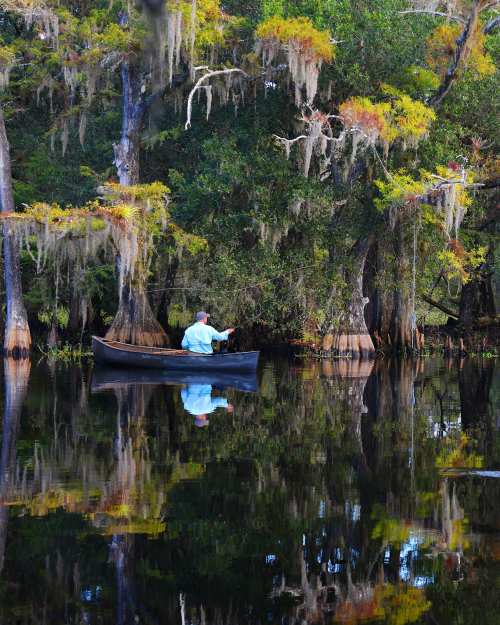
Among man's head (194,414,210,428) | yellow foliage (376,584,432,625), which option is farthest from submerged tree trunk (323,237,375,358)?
yellow foliage (376,584,432,625)

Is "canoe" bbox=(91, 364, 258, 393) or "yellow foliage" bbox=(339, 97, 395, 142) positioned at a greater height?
"yellow foliage" bbox=(339, 97, 395, 142)

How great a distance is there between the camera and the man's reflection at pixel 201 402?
11.8 m

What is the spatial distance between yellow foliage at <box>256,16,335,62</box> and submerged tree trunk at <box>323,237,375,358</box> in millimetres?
5439

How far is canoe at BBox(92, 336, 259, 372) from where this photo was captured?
18.8m

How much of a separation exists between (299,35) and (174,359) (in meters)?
8.05

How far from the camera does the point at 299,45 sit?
22.0 m

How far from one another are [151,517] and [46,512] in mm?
739

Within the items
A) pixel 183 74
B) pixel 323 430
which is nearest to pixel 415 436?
pixel 323 430

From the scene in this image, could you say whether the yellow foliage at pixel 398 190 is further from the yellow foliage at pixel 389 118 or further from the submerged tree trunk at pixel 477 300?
the submerged tree trunk at pixel 477 300

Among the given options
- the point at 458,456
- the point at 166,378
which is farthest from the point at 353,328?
the point at 458,456

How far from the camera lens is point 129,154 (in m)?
25.6

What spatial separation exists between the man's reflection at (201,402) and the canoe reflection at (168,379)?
582 millimetres

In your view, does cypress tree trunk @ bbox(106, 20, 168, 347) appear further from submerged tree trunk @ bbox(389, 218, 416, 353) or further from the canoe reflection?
submerged tree trunk @ bbox(389, 218, 416, 353)

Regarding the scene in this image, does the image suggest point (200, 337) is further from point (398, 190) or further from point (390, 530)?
point (390, 530)
